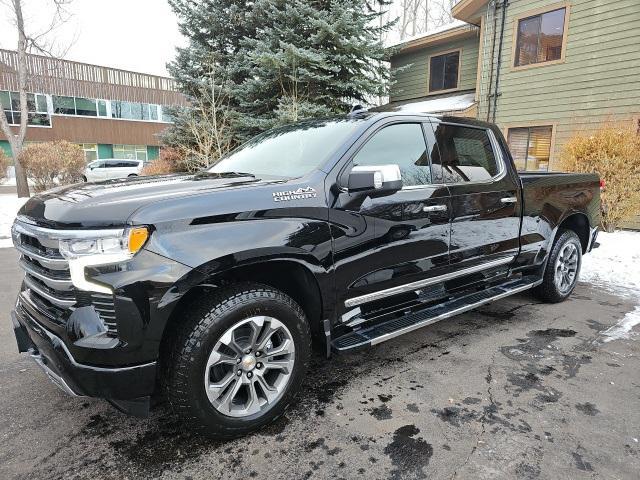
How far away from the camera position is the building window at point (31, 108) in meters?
29.8

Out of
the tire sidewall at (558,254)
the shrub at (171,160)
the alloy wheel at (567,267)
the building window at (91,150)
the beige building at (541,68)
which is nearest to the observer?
the tire sidewall at (558,254)

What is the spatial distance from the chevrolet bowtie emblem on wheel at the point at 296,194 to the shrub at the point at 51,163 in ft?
52.1

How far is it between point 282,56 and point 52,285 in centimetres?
982

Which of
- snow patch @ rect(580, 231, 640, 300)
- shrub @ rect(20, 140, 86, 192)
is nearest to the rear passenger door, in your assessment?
snow patch @ rect(580, 231, 640, 300)

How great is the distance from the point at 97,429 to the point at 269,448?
3.40 feet

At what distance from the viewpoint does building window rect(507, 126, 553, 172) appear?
11555mm

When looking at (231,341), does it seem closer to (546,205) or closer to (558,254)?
(546,205)

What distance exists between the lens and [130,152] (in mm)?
35406

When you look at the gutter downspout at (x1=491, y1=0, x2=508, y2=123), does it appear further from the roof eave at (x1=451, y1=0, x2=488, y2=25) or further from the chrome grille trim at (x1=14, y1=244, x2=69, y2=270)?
the chrome grille trim at (x1=14, y1=244, x2=69, y2=270)

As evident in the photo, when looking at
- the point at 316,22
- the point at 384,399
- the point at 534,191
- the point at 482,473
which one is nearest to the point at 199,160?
the point at 316,22

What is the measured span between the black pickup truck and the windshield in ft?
0.06

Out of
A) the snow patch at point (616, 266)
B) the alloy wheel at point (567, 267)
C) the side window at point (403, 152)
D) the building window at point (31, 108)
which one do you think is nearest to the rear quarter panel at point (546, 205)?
the alloy wheel at point (567, 267)

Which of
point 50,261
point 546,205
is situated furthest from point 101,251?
point 546,205

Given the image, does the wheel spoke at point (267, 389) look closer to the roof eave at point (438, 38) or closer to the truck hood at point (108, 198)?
the truck hood at point (108, 198)
